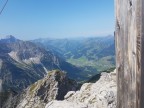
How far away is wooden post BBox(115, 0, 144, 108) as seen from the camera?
332 centimetres

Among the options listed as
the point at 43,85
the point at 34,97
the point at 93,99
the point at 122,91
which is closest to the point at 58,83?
the point at 43,85

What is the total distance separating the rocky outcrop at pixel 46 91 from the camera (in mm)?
55312

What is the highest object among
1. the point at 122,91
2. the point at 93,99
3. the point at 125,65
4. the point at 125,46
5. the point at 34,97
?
the point at 125,46

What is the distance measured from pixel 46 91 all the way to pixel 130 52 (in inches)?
2326

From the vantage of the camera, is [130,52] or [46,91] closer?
[130,52]

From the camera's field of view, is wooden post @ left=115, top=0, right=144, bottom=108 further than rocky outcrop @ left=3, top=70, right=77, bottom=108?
No

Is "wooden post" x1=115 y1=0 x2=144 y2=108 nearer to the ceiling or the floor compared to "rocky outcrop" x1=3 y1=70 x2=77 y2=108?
nearer to the ceiling

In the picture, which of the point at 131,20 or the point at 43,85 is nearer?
the point at 131,20

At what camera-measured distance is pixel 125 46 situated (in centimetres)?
370

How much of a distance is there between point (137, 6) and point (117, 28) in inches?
23.9

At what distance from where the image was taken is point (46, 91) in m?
61.9

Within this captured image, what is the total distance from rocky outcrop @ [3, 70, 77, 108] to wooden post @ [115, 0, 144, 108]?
47836 millimetres

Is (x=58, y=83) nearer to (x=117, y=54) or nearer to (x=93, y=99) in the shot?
(x=93, y=99)

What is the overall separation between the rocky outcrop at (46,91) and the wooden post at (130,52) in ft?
157
